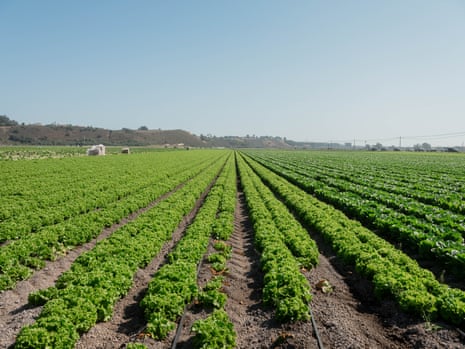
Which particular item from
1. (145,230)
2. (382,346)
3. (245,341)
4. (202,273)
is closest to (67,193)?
(145,230)

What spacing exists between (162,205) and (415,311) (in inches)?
477

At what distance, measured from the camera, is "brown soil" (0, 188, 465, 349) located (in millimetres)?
5766

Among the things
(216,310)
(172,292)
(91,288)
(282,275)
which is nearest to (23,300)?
(91,288)

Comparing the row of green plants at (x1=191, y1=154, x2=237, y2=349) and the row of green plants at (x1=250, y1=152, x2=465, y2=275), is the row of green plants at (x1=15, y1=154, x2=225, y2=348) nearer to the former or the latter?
the row of green plants at (x1=191, y1=154, x2=237, y2=349)

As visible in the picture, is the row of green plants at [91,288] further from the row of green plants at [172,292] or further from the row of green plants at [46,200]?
the row of green plants at [46,200]

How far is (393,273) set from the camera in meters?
7.68

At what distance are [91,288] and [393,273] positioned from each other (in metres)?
7.20

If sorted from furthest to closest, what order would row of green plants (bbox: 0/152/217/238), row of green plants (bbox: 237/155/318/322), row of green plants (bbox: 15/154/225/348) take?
row of green plants (bbox: 0/152/217/238) → row of green plants (bbox: 237/155/318/322) → row of green plants (bbox: 15/154/225/348)

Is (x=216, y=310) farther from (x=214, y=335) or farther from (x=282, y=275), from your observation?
(x=282, y=275)

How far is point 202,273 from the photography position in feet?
29.0

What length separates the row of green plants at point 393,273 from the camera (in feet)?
20.7

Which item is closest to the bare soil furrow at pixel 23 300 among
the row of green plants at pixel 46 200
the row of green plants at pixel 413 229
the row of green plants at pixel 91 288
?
the row of green plants at pixel 91 288

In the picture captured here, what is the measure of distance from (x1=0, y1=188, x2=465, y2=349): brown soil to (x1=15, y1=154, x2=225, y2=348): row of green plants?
1.02 ft

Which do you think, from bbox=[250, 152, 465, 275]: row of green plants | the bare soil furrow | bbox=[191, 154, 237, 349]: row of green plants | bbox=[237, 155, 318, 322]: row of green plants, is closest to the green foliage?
bbox=[191, 154, 237, 349]: row of green plants
